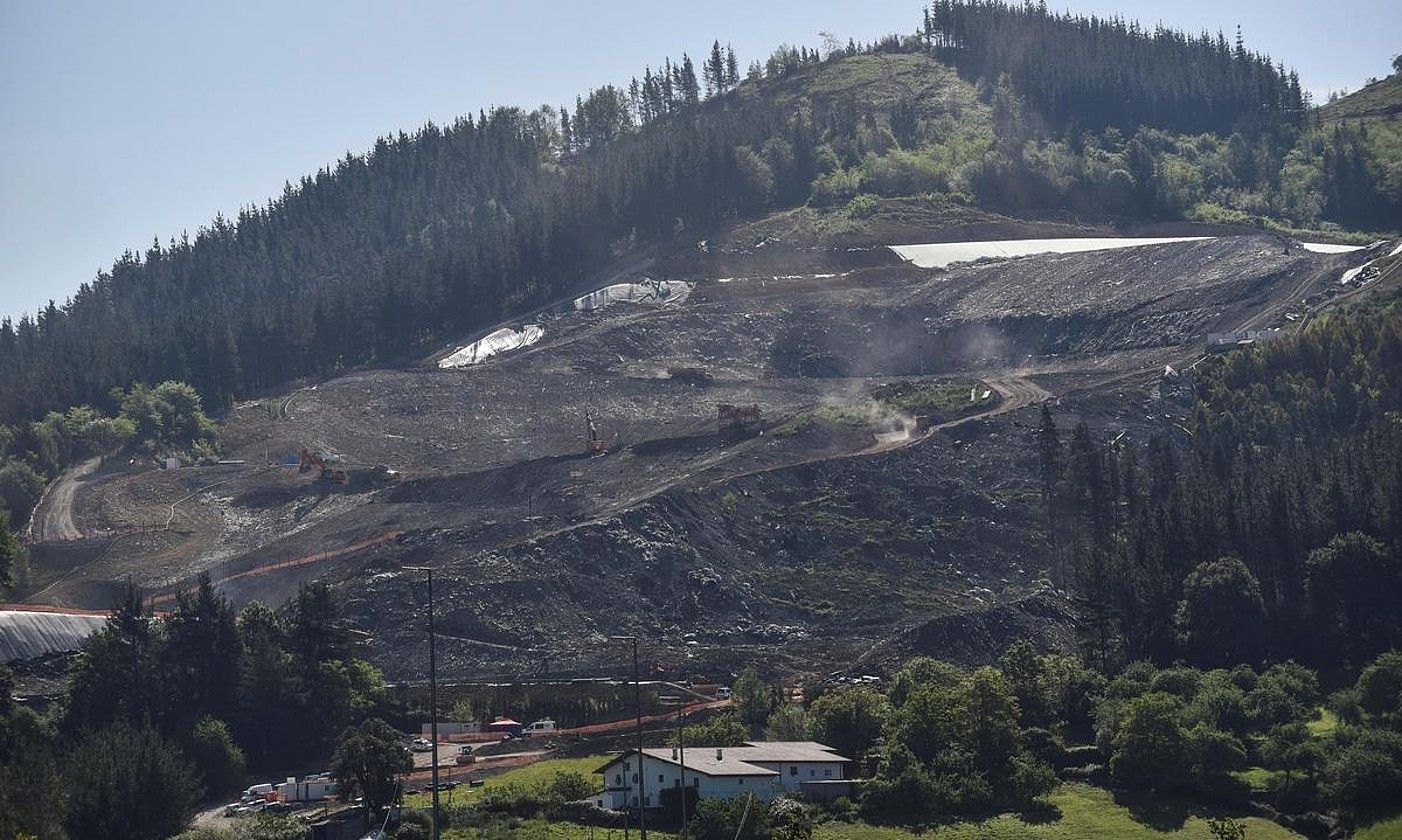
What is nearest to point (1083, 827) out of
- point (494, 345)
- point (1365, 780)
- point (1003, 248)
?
point (1365, 780)

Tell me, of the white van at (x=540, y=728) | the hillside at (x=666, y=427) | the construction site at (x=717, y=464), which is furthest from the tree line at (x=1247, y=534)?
the white van at (x=540, y=728)

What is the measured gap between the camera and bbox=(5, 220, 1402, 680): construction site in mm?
106562

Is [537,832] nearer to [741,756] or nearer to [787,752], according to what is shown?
[741,756]

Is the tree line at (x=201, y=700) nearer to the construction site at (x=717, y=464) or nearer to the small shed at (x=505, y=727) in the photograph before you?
the small shed at (x=505, y=727)

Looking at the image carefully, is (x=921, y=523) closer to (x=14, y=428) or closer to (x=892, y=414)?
(x=892, y=414)

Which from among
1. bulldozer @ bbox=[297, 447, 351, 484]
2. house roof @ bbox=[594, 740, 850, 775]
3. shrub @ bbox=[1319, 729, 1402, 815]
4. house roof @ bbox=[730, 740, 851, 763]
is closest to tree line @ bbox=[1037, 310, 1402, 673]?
shrub @ bbox=[1319, 729, 1402, 815]

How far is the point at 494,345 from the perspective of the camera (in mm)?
173125

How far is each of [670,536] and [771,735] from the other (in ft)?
102

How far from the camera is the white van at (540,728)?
294 ft

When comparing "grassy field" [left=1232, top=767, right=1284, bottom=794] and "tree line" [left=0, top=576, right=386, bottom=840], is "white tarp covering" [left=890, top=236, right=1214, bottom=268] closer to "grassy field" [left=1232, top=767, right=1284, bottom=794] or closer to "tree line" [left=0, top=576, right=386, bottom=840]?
"tree line" [left=0, top=576, right=386, bottom=840]

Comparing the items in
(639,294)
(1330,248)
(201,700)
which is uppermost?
A: (639,294)

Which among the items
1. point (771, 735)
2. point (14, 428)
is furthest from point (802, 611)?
point (14, 428)

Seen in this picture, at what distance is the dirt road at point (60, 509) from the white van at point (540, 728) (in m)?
50.6

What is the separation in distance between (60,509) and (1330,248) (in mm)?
105653
